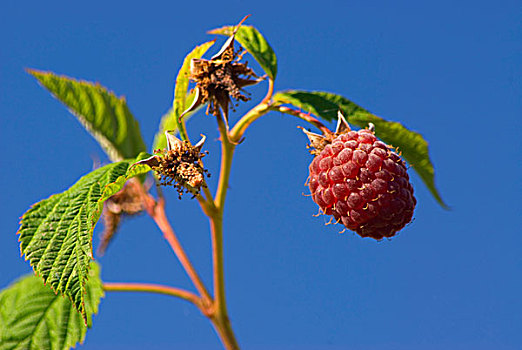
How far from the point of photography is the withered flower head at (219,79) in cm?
154

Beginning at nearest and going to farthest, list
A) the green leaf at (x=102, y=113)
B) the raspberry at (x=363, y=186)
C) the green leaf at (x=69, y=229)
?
the green leaf at (x=69, y=229)
the raspberry at (x=363, y=186)
the green leaf at (x=102, y=113)

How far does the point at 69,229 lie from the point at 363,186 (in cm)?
70

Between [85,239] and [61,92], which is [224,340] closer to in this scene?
[85,239]

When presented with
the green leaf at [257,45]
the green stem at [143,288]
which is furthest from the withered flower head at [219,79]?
the green stem at [143,288]

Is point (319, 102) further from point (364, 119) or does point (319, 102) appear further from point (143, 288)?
point (143, 288)

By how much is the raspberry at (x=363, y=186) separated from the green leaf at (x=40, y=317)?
72 centimetres

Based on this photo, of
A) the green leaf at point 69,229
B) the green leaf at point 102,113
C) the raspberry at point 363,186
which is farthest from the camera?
the green leaf at point 102,113

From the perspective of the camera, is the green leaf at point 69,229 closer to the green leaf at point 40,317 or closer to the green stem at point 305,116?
the green leaf at point 40,317

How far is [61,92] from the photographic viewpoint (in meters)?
2.18

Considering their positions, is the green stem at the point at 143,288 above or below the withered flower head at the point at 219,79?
below

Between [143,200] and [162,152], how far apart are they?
0.84 metres

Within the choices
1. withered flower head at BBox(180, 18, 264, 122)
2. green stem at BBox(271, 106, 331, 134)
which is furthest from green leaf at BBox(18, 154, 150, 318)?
green stem at BBox(271, 106, 331, 134)

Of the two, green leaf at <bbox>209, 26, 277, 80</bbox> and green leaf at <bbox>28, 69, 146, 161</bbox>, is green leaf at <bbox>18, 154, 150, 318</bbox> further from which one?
green leaf at <bbox>28, 69, 146, 161</bbox>

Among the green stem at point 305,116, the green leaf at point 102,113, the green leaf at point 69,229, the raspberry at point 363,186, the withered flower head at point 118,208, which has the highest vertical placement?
the green leaf at point 102,113
